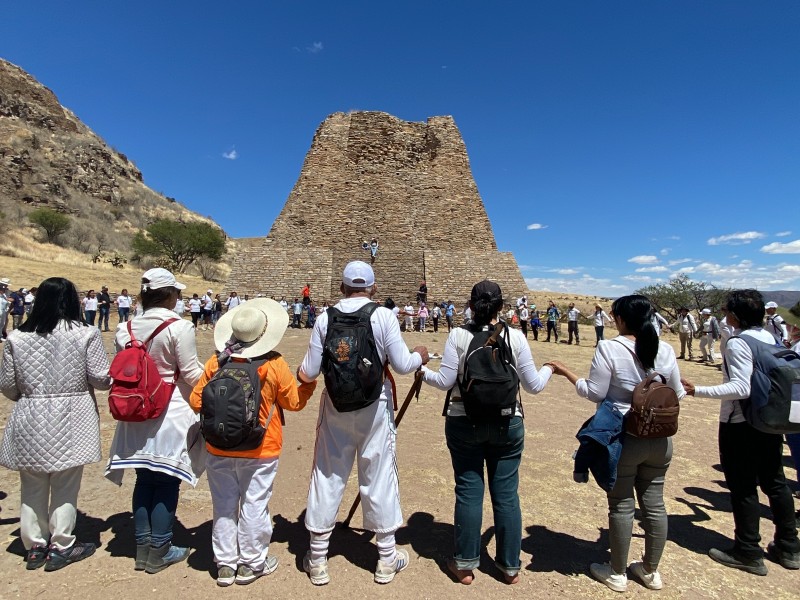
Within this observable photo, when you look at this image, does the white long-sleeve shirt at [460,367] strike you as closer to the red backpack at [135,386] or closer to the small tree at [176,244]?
the red backpack at [135,386]

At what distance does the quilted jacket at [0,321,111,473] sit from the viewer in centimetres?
245

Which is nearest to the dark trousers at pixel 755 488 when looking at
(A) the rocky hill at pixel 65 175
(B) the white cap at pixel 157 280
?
(B) the white cap at pixel 157 280

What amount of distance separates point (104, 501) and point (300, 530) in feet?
5.25

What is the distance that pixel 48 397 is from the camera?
2490mm

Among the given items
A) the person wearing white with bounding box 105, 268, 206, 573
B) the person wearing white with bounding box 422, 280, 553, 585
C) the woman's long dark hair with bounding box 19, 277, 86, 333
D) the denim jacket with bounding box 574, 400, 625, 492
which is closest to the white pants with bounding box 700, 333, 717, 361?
the denim jacket with bounding box 574, 400, 625, 492

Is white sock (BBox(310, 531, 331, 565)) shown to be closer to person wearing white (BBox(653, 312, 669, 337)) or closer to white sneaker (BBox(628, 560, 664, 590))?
white sneaker (BBox(628, 560, 664, 590))

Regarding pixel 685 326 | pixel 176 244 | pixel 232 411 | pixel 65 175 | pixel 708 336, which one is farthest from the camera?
pixel 65 175

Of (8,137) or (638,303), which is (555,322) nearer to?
(638,303)

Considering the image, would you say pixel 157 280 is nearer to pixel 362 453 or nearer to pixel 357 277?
pixel 357 277

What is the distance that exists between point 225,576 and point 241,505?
364 mm

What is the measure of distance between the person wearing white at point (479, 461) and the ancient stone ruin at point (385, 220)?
684 inches

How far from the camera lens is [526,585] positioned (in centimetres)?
252

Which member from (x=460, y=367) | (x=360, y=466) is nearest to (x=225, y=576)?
(x=360, y=466)

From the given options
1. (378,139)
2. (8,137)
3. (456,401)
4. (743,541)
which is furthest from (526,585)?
(8,137)
